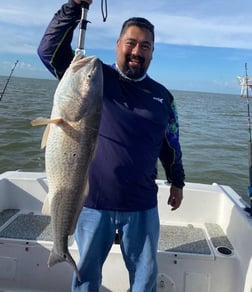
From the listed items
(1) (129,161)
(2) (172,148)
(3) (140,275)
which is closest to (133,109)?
(1) (129,161)

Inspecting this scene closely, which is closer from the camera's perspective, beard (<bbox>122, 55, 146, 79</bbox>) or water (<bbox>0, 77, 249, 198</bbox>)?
beard (<bbox>122, 55, 146, 79</bbox>)

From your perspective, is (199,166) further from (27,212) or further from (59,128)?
(59,128)

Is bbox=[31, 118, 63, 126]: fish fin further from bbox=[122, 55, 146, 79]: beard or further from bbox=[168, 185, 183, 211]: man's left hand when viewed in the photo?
bbox=[168, 185, 183, 211]: man's left hand

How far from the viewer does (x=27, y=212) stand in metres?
4.90

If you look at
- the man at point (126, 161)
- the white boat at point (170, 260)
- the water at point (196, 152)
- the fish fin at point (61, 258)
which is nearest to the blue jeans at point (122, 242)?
the man at point (126, 161)

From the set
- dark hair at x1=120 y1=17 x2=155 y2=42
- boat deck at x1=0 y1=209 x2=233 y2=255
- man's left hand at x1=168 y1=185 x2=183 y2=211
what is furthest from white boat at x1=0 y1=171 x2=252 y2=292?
dark hair at x1=120 y1=17 x2=155 y2=42

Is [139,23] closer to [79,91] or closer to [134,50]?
[134,50]

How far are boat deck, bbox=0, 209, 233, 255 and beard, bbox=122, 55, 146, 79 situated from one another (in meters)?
1.97

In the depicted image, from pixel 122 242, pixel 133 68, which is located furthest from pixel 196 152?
pixel 133 68

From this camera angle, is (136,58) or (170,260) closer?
(136,58)

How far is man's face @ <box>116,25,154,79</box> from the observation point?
2.70 m

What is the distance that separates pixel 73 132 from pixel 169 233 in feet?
8.48

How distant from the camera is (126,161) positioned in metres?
2.68

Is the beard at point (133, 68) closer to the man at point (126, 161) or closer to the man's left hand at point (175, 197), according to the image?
the man at point (126, 161)
